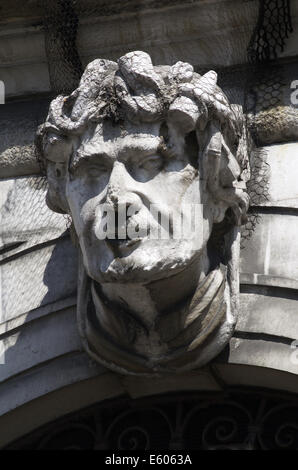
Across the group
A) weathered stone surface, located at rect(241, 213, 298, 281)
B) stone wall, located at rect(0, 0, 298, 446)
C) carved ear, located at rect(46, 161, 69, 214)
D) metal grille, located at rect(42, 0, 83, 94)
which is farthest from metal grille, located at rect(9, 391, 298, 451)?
metal grille, located at rect(42, 0, 83, 94)

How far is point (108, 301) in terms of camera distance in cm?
610

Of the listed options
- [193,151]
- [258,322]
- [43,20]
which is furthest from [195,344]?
[43,20]

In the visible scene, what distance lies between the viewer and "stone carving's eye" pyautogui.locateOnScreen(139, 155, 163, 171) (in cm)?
595

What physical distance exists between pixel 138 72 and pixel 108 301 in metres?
0.83

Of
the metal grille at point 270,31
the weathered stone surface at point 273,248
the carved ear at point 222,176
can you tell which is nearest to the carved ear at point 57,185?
the carved ear at point 222,176

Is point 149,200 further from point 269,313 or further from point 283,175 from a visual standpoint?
point 283,175

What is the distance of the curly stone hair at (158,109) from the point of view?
19.6 ft

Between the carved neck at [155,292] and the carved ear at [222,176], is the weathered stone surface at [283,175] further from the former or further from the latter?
the carved neck at [155,292]

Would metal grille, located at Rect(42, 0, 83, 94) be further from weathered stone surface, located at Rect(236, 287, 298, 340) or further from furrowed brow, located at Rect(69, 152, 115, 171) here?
weathered stone surface, located at Rect(236, 287, 298, 340)

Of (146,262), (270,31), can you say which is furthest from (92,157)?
(270,31)

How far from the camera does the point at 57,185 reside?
20.5 ft

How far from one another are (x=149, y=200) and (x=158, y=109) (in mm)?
340
